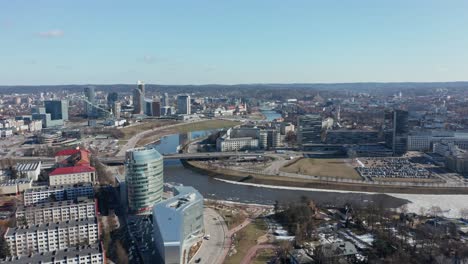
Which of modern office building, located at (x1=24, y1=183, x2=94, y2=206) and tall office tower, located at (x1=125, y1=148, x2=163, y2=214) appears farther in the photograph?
modern office building, located at (x1=24, y1=183, x2=94, y2=206)

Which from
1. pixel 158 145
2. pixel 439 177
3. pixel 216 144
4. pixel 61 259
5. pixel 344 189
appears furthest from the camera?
pixel 158 145

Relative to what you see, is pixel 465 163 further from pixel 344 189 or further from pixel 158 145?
pixel 158 145

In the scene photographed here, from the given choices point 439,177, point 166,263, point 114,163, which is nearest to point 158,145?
point 114,163

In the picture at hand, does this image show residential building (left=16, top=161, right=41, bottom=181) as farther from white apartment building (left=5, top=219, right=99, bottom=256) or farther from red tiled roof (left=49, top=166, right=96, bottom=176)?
white apartment building (left=5, top=219, right=99, bottom=256)

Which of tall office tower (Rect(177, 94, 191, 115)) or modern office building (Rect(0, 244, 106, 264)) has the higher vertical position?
tall office tower (Rect(177, 94, 191, 115))

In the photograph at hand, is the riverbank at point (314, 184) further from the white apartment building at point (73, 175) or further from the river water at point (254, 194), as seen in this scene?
the white apartment building at point (73, 175)

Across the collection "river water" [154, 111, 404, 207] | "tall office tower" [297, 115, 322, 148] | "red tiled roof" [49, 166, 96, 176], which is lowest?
"river water" [154, 111, 404, 207]

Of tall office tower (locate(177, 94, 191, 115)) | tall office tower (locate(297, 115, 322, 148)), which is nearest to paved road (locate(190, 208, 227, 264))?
tall office tower (locate(297, 115, 322, 148))

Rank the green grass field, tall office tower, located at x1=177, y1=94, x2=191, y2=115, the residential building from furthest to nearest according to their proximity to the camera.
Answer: tall office tower, located at x1=177, y1=94, x2=191, y2=115 < the green grass field < the residential building
